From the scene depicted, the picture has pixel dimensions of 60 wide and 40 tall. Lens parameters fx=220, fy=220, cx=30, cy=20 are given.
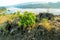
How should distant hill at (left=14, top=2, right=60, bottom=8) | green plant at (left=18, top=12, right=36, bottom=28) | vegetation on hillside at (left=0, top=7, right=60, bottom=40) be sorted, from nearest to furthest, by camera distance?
1. vegetation on hillside at (left=0, top=7, right=60, bottom=40)
2. green plant at (left=18, top=12, right=36, bottom=28)
3. distant hill at (left=14, top=2, right=60, bottom=8)

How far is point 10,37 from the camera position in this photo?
1126cm

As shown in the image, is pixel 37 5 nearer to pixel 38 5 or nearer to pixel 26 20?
pixel 38 5

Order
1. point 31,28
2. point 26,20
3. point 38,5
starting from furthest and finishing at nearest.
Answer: point 38,5 → point 26,20 → point 31,28

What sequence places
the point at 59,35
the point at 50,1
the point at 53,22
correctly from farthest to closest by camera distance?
the point at 50,1 → the point at 53,22 → the point at 59,35

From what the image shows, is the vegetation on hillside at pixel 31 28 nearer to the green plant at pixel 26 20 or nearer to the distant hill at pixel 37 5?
the green plant at pixel 26 20

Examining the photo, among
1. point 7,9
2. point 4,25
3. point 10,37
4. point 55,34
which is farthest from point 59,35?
point 7,9

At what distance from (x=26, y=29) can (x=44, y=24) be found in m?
1.05

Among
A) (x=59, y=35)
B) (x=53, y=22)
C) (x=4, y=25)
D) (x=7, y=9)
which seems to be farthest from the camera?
(x=7, y=9)

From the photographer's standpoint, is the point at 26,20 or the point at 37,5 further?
the point at 37,5

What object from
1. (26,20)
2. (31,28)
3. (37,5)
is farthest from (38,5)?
(31,28)

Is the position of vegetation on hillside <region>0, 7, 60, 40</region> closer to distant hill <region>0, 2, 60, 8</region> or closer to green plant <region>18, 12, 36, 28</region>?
green plant <region>18, 12, 36, 28</region>

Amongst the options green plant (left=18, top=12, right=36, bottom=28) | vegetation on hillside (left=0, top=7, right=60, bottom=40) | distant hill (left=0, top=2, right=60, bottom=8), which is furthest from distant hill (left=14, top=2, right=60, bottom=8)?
green plant (left=18, top=12, right=36, bottom=28)

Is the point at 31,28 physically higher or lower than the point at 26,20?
lower

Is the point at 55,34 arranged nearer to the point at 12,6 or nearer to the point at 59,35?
the point at 59,35
